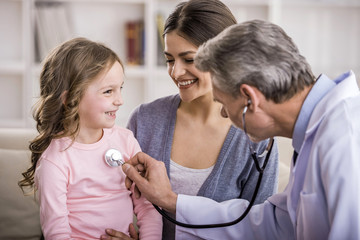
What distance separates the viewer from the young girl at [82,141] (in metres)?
1.53

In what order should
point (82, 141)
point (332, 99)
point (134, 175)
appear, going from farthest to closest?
point (82, 141), point (134, 175), point (332, 99)

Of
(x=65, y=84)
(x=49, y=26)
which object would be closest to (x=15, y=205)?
(x=65, y=84)

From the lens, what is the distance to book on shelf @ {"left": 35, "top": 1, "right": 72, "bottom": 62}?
351 cm

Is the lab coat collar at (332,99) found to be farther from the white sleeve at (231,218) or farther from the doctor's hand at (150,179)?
the doctor's hand at (150,179)

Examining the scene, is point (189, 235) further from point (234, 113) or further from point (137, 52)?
point (137, 52)

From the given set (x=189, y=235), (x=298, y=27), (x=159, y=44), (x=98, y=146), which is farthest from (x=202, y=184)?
(x=298, y=27)

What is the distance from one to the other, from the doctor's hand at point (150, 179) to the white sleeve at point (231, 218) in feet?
0.15

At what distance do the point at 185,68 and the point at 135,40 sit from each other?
207 cm

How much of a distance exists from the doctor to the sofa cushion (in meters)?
1.04

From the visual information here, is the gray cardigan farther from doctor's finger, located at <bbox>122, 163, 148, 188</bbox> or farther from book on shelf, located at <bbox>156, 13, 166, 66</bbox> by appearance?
book on shelf, located at <bbox>156, 13, 166, 66</bbox>

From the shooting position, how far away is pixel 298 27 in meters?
3.86

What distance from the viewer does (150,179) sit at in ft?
4.93

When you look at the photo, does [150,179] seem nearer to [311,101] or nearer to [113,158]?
[113,158]

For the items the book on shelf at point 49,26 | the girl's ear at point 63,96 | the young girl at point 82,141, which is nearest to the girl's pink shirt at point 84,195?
the young girl at point 82,141
